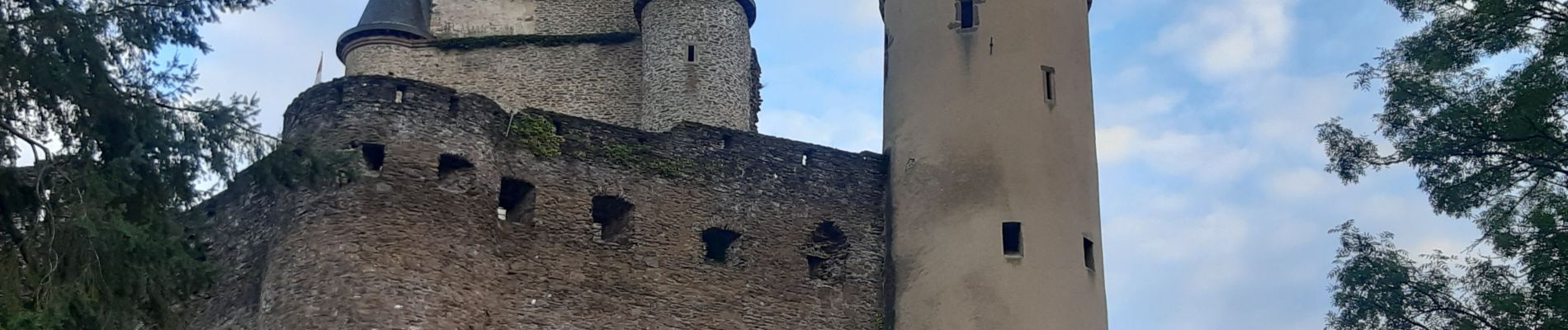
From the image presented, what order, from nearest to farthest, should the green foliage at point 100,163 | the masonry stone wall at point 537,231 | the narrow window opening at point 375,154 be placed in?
the green foliage at point 100,163 → the masonry stone wall at point 537,231 → the narrow window opening at point 375,154

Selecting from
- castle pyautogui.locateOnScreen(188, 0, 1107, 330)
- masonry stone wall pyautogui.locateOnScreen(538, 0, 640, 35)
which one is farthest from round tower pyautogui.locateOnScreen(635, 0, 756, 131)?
castle pyautogui.locateOnScreen(188, 0, 1107, 330)

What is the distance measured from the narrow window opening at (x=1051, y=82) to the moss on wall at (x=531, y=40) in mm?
9592

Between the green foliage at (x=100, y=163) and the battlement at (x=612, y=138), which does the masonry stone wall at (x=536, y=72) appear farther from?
the green foliage at (x=100, y=163)

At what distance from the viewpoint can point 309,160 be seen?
15180 millimetres

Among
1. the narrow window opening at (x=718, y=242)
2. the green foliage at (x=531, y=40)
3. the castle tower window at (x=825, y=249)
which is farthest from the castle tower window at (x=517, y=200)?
the green foliage at (x=531, y=40)

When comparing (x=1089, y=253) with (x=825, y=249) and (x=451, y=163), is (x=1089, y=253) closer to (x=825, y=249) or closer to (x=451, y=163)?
(x=825, y=249)

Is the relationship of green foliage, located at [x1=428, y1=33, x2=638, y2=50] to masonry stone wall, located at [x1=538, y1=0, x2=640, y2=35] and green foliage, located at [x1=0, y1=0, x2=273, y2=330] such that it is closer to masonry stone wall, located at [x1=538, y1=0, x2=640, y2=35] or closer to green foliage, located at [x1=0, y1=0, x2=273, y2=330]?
masonry stone wall, located at [x1=538, y1=0, x2=640, y2=35]

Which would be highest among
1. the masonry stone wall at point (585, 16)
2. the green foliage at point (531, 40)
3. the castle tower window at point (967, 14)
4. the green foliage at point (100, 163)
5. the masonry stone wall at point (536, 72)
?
the masonry stone wall at point (585, 16)

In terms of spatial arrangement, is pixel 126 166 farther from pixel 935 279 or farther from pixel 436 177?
pixel 935 279

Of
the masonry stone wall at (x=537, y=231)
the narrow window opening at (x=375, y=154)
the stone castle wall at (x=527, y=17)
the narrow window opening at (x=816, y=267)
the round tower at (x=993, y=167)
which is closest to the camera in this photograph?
the masonry stone wall at (x=537, y=231)

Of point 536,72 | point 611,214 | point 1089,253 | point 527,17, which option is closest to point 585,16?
point 527,17

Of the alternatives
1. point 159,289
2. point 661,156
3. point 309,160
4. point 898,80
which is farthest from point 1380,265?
point 159,289

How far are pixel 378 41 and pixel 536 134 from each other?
38.2ft

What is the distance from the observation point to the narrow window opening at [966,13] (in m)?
23.2
